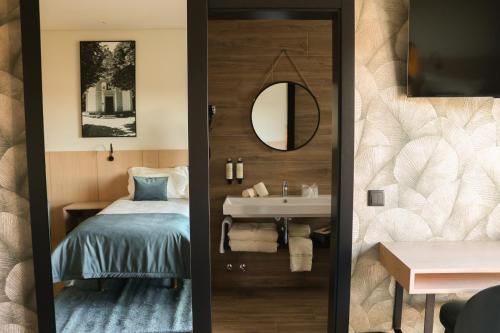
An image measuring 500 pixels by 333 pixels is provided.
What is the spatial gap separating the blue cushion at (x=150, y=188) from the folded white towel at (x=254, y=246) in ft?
3.57

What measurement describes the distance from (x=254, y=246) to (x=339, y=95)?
1.64 m

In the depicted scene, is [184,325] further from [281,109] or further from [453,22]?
[453,22]

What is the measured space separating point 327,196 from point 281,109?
89cm

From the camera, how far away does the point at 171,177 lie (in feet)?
7.35

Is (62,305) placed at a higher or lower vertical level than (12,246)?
lower

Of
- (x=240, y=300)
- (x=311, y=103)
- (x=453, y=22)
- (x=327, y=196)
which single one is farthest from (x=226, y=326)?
(x=453, y=22)

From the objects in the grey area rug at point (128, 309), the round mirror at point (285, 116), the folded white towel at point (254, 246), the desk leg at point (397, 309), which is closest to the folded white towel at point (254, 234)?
the folded white towel at point (254, 246)

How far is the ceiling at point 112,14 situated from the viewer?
2029 millimetres

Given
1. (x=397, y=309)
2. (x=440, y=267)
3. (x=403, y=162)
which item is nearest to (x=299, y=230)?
(x=397, y=309)

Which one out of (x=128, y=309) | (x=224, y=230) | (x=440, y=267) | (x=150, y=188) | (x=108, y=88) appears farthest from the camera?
(x=224, y=230)

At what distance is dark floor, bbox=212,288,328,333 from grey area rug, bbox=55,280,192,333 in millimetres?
509

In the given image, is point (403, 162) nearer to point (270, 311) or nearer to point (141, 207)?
point (141, 207)

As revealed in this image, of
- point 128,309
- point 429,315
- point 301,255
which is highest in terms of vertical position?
point 429,315

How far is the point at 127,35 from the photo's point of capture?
2.19 metres
